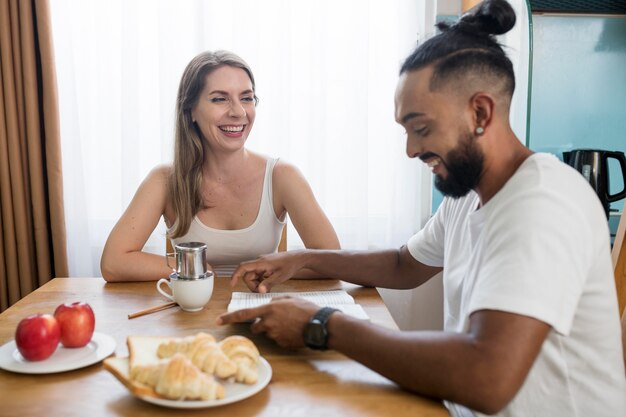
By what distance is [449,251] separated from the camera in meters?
1.32

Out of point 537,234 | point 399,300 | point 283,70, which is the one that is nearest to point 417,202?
point 399,300

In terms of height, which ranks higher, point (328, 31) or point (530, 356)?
point (328, 31)

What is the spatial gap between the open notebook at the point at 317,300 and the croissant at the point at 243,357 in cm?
33

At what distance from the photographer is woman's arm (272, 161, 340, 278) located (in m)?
1.89

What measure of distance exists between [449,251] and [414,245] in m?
0.24

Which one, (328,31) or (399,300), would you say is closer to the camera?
(328,31)

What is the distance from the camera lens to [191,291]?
4.35ft

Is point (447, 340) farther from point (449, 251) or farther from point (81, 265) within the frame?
point (81, 265)

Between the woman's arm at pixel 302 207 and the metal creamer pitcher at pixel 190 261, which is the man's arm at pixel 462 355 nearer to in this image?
the metal creamer pitcher at pixel 190 261

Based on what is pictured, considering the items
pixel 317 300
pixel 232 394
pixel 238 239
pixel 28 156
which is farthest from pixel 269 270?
pixel 28 156

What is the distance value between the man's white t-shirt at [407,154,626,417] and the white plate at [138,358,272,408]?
34cm

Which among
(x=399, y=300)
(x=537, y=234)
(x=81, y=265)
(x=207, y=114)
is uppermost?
(x=207, y=114)

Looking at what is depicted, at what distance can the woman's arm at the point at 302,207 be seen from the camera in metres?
1.89

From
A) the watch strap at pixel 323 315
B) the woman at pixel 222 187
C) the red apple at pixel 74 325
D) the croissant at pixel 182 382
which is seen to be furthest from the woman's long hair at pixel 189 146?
the croissant at pixel 182 382
